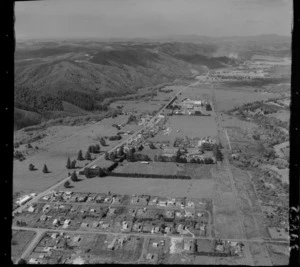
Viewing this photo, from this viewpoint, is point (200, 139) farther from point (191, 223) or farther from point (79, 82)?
point (79, 82)

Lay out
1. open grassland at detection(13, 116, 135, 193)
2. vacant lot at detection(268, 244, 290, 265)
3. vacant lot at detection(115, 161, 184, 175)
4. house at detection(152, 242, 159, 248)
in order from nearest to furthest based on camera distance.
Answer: vacant lot at detection(268, 244, 290, 265) → house at detection(152, 242, 159, 248) → open grassland at detection(13, 116, 135, 193) → vacant lot at detection(115, 161, 184, 175)

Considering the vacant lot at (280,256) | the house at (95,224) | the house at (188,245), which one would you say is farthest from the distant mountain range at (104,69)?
the vacant lot at (280,256)

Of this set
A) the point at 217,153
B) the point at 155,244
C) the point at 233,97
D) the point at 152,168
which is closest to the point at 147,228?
the point at 155,244

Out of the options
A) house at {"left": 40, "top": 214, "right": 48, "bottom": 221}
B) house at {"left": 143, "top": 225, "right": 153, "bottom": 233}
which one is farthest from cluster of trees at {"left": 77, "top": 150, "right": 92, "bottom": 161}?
house at {"left": 143, "top": 225, "right": 153, "bottom": 233}

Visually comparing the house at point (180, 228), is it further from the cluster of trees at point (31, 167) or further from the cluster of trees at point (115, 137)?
the cluster of trees at point (115, 137)

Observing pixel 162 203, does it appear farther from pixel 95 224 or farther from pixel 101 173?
pixel 101 173

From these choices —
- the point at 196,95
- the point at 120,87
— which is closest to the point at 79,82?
the point at 120,87

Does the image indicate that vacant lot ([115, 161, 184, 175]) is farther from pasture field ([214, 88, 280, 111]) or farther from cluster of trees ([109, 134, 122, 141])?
pasture field ([214, 88, 280, 111])

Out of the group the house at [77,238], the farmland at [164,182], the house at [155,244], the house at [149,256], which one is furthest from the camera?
the house at [77,238]

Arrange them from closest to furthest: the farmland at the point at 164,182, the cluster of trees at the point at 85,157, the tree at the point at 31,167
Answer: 1. the farmland at the point at 164,182
2. the tree at the point at 31,167
3. the cluster of trees at the point at 85,157
